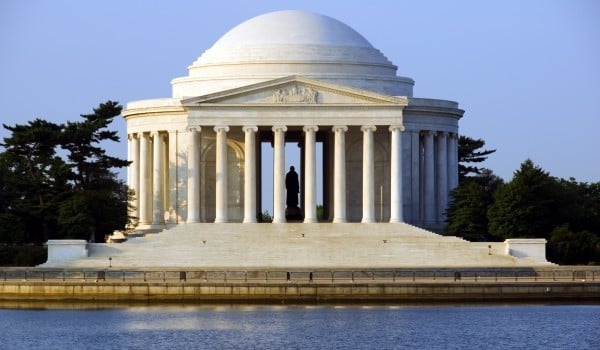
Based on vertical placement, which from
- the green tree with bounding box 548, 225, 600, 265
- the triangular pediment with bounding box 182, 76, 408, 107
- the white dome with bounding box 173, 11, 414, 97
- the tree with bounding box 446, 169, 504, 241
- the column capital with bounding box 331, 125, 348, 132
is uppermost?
the white dome with bounding box 173, 11, 414, 97

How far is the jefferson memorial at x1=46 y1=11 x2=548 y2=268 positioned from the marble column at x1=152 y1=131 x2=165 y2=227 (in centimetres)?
11

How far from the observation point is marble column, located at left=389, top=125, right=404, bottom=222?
502 feet

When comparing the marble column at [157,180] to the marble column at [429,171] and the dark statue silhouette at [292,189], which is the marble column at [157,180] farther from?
the marble column at [429,171]

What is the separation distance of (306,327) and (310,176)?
44333 millimetres

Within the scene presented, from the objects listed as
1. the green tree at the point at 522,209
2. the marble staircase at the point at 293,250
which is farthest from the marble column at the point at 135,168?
the green tree at the point at 522,209

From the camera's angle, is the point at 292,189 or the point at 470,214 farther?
the point at 292,189

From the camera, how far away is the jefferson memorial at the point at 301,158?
143 m

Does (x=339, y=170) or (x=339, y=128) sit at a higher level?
(x=339, y=128)

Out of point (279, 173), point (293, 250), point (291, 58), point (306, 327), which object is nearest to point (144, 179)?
point (279, 173)

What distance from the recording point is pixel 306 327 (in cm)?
10994

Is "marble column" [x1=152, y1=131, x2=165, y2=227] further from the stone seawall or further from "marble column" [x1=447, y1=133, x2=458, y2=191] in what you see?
the stone seawall

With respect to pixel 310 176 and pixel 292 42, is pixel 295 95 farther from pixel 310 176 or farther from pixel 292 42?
pixel 292 42

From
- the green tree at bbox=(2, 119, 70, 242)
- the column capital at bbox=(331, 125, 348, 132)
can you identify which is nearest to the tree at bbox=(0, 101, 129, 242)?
the green tree at bbox=(2, 119, 70, 242)

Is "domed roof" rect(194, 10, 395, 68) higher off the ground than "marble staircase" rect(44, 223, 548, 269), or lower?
higher
